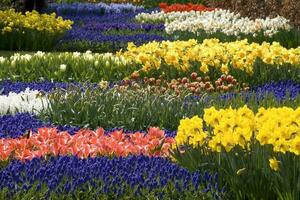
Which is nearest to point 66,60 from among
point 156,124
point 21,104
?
point 21,104

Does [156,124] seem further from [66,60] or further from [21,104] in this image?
[66,60]

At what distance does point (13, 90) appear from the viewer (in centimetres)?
969

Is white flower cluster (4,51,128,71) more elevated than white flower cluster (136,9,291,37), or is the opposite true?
white flower cluster (4,51,128,71)

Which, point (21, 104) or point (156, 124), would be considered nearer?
point (156, 124)

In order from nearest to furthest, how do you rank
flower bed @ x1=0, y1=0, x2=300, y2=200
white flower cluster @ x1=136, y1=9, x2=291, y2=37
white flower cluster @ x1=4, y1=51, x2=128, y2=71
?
flower bed @ x1=0, y1=0, x2=300, y2=200 < white flower cluster @ x1=4, y1=51, x2=128, y2=71 < white flower cluster @ x1=136, y1=9, x2=291, y2=37

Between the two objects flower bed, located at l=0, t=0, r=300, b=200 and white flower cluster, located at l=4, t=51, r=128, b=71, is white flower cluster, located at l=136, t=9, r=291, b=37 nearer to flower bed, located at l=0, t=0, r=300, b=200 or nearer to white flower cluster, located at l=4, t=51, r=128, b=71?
flower bed, located at l=0, t=0, r=300, b=200

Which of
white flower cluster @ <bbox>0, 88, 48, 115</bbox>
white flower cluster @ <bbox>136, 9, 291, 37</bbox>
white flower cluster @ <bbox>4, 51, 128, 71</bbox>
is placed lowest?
white flower cluster @ <bbox>136, 9, 291, 37</bbox>

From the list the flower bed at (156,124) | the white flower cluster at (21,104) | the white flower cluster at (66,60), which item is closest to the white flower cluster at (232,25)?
the flower bed at (156,124)

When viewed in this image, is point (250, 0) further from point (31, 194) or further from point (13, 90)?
point (31, 194)

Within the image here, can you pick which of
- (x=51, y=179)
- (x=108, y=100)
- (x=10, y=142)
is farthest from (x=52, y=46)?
(x=51, y=179)

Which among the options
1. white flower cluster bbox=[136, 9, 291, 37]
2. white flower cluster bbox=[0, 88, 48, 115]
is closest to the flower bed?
white flower cluster bbox=[0, 88, 48, 115]

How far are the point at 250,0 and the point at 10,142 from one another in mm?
14074

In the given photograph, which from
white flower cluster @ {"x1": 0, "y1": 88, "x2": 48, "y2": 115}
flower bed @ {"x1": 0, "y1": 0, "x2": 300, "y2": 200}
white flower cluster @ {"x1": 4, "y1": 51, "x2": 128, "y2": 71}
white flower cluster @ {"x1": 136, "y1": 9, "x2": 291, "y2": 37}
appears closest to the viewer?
flower bed @ {"x1": 0, "y1": 0, "x2": 300, "y2": 200}

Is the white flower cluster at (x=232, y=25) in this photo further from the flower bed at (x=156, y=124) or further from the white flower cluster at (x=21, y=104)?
the white flower cluster at (x=21, y=104)
